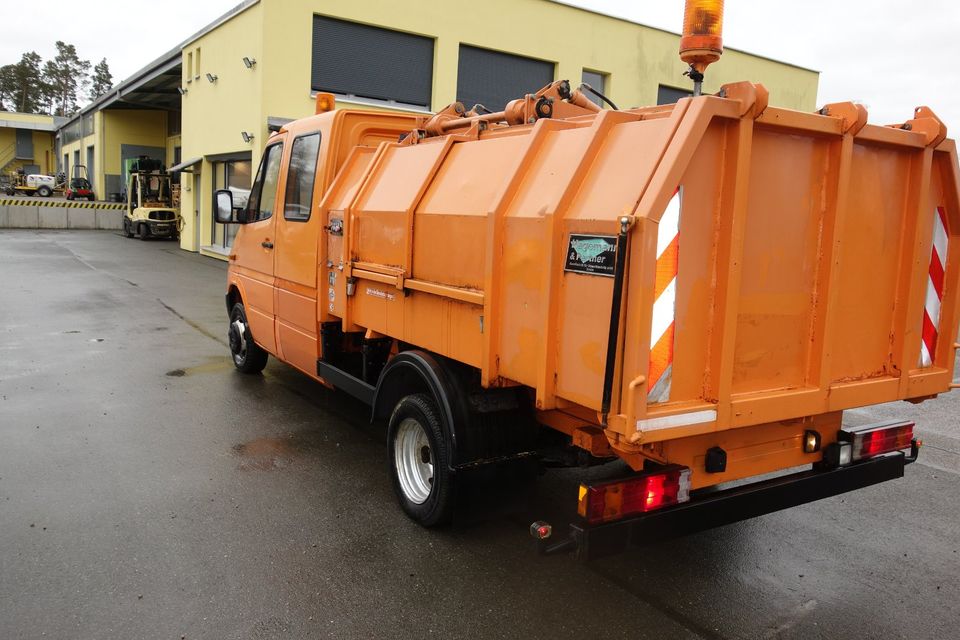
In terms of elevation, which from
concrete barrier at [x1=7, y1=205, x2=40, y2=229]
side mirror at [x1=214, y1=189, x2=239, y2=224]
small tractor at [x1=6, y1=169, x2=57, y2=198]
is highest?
small tractor at [x1=6, y1=169, x2=57, y2=198]

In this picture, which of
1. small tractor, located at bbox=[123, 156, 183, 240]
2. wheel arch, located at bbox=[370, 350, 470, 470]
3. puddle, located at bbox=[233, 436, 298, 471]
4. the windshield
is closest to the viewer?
wheel arch, located at bbox=[370, 350, 470, 470]

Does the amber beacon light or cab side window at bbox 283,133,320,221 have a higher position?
the amber beacon light

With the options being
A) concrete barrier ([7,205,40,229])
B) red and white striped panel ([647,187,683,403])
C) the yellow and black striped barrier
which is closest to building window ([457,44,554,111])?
red and white striped panel ([647,187,683,403])

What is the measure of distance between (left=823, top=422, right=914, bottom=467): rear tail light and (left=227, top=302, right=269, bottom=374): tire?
18.9 ft

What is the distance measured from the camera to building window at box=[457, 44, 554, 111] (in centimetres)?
2019

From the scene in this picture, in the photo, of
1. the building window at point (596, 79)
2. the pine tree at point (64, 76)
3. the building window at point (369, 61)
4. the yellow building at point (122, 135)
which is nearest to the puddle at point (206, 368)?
the building window at point (369, 61)


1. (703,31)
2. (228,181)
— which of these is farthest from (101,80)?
(703,31)

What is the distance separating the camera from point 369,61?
61.5ft

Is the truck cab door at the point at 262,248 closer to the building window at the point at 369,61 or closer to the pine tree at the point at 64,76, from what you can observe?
the building window at the point at 369,61

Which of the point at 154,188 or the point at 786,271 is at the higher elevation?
the point at 154,188

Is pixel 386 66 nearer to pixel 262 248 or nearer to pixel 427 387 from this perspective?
pixel 262 248

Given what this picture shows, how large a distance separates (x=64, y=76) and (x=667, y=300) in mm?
104809

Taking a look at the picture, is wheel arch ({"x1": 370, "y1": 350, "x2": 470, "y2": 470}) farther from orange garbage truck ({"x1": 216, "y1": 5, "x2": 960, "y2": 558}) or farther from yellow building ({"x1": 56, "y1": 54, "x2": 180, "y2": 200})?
yellow building ({"x1": 56, "y1": 54, "x2": 180, "y2": 200})

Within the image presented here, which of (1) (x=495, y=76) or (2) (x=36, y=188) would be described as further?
(2) (x=36, y=188)
